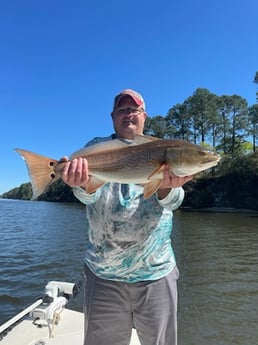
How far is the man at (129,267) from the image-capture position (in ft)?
8.87

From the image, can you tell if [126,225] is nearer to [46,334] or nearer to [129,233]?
[129,233]

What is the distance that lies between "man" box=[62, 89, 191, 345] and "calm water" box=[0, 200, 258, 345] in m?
4.82

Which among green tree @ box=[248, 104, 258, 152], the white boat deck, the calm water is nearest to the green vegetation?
green tree @ box=[248, 104, 258, 152]

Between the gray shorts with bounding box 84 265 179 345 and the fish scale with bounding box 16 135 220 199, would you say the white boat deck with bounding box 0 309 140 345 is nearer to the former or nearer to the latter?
the gray shorts with bounding box 84 265 179 345

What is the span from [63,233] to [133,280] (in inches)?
791

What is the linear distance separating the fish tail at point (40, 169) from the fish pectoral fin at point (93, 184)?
9.6 inches

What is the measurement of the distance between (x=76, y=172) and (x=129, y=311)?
3.91ft

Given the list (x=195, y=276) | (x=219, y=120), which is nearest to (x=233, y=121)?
(x=219, y=120)

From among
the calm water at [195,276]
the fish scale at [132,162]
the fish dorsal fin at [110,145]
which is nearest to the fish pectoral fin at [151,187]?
the fish scale at [132,162]

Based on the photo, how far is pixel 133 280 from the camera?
2.71 meters

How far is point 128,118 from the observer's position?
2.87 metres

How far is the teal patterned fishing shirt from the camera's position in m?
2.71

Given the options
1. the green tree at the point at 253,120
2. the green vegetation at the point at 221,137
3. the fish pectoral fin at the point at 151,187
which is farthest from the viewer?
the green tree at the point at 253,120

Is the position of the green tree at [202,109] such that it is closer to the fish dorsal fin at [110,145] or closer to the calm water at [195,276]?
the calm water at [195,276]
